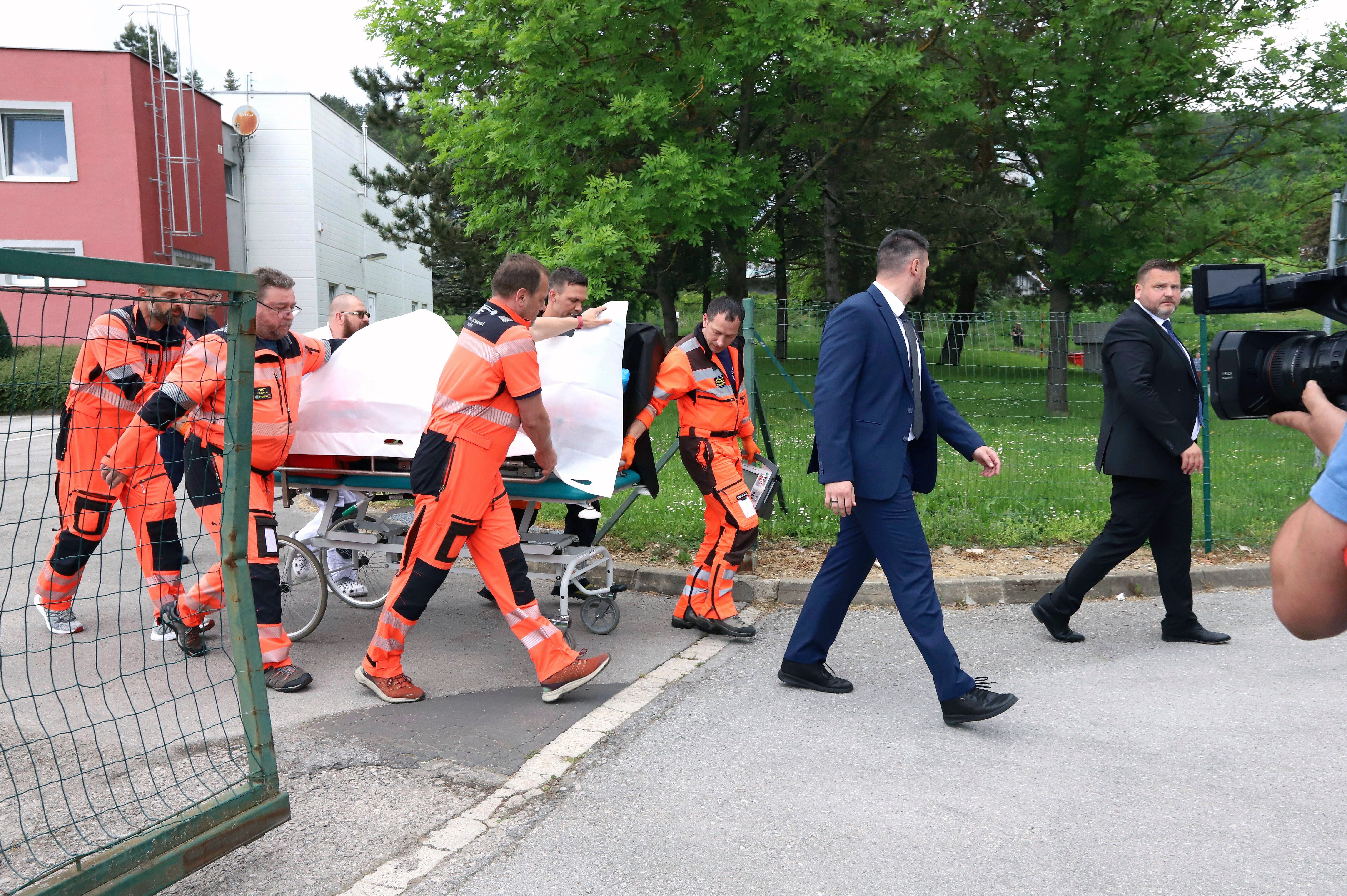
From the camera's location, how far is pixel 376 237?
37.9 m

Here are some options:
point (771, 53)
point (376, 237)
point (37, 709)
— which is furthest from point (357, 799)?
point (376, 237)

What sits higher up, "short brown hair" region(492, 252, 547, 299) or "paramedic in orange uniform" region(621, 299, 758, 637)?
"short brown hair" region(492, 252, 547, 299)

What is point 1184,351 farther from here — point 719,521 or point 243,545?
point 243,545

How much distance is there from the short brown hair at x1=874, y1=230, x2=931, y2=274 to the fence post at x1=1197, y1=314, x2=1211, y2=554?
12.2ft

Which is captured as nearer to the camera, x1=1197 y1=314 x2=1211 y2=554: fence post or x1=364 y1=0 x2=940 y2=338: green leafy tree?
x1=1197 y1=314 x2=1211 y2=554: fence post

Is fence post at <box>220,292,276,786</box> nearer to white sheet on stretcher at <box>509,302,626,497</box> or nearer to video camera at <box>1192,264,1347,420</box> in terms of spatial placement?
white sheet on stretcher at <box>509,302,626,497</box>

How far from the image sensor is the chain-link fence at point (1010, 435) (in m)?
7.58

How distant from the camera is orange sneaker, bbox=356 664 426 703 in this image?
455 cm

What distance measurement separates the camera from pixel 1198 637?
18.3ft

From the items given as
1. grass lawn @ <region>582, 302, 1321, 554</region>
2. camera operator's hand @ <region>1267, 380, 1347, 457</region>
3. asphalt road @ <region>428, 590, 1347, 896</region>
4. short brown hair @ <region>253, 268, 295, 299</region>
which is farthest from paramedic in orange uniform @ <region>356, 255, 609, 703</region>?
camera operator's hand @ <region>1267, 380, 1347, 457</region>

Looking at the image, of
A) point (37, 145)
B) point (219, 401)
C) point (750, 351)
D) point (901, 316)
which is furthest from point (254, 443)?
point (37, 145)

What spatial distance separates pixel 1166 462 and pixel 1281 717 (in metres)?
1.51

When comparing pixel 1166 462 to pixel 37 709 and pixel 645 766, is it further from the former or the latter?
pixel 37 709

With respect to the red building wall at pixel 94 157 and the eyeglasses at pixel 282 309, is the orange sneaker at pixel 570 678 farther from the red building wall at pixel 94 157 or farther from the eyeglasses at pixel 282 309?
the red building wall at pixel 94 157
